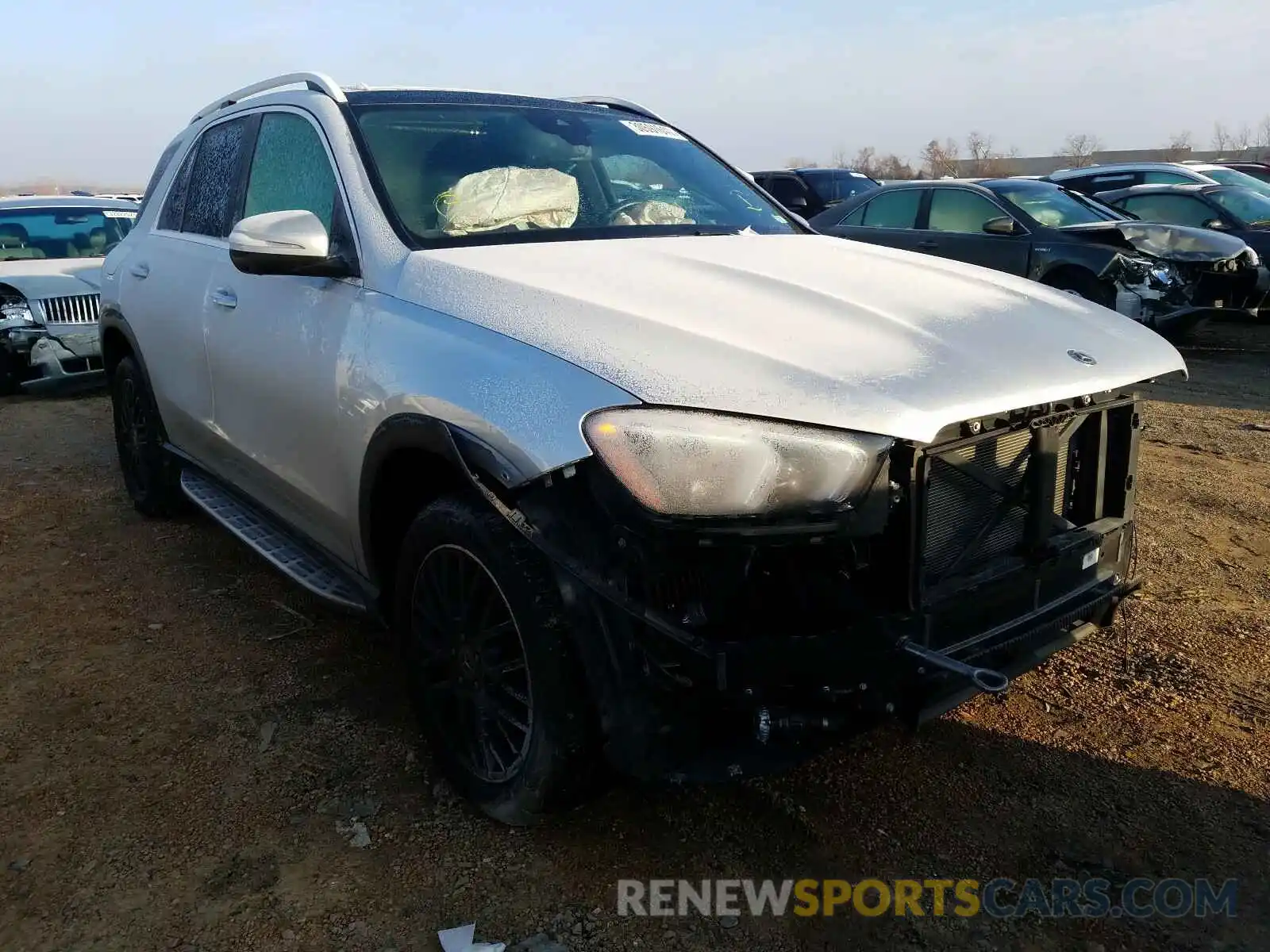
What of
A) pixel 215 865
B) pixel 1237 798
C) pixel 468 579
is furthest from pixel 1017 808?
pixel 215 865

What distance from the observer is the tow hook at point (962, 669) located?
1975 millimetres

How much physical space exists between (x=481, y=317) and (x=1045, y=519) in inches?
56.2

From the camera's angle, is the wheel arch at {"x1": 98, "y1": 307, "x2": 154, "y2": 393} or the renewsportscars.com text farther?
the wheel arch at {"x1": 98, "y1": 307, "x2": 154, "y2": 393}

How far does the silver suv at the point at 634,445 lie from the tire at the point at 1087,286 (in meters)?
6.29

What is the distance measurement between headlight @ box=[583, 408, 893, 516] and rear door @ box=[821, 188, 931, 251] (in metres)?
8.32

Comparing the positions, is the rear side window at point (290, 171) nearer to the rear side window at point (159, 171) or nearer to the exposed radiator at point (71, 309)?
the rear side window at point (159, 171)

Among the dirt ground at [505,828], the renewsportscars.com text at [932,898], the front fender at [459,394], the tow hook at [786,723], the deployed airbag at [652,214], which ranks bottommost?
the renewsportscars.com text at [932,898]

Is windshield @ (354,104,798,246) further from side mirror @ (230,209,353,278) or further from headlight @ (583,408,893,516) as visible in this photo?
headlight @ (583,408,893,516)

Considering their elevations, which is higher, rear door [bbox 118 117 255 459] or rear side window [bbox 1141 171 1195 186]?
rear side window [bbox 1141 171 1195 186]

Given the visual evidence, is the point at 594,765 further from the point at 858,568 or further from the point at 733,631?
the point at 858,568

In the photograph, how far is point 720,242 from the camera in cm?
314

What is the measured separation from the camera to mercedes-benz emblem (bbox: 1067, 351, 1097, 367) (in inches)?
92.2

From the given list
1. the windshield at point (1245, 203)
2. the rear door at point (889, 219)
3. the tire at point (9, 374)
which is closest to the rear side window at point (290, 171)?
the tire at point (9, 374)

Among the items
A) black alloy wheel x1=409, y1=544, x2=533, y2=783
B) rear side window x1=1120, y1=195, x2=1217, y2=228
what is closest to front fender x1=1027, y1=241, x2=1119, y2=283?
rear side window x1=1120, y1=195, x2=1217, y2=228
